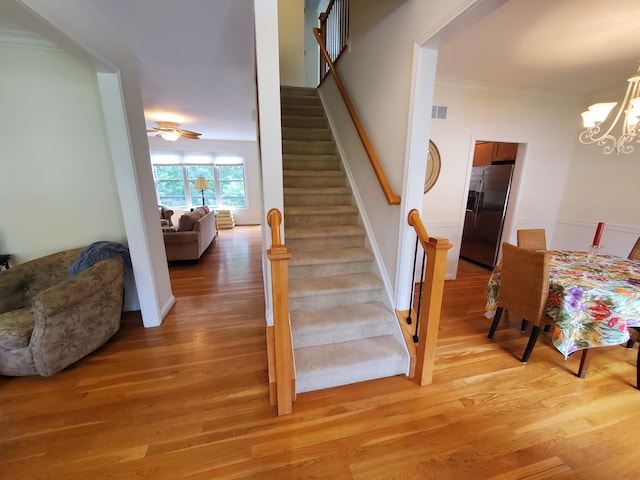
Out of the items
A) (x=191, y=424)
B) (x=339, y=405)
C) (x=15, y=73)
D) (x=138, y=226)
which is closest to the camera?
(x=191, y=424)

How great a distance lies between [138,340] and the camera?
7.48 feet

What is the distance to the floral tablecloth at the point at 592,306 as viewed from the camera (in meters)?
1.63

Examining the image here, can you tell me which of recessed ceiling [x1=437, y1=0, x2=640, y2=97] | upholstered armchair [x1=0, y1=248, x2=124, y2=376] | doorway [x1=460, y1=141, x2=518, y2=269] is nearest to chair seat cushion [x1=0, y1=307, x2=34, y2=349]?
upholstered armchair [x1=0, y1=248, x2=124, y2=376]

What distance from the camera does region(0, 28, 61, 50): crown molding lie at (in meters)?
1.94

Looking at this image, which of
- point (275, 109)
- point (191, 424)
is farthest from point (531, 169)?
point (191, 424)

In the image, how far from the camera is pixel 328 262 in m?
2.22

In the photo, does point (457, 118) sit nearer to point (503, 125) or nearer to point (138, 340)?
point (503, 125)

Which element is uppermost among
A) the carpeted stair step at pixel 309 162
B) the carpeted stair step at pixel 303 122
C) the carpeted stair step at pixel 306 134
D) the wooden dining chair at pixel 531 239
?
the carpeted stair step at pixel 303 122

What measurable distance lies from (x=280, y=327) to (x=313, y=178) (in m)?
1.89

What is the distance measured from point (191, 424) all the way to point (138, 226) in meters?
1.67

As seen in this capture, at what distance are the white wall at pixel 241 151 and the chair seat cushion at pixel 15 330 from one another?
17.9 ft

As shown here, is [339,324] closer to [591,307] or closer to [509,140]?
[591,307]

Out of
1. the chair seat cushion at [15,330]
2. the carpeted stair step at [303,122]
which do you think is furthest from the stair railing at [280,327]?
the carpeted stair step at [303,122]

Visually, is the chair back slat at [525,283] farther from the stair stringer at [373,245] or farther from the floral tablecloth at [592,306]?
the stair stringer at [373,245]
